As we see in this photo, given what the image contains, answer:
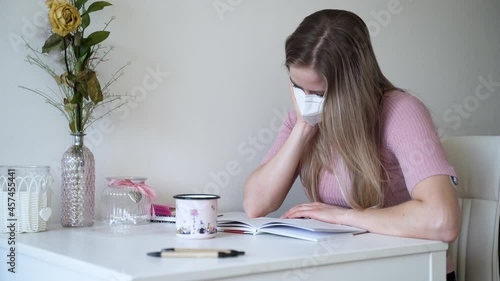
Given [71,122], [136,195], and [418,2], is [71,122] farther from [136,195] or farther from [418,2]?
[418,2]

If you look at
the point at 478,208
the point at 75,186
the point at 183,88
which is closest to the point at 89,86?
the point at 75,186

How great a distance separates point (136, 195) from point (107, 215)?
79mm

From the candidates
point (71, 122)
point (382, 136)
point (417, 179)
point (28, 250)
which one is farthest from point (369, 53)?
point (28, 250)

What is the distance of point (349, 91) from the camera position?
1421 millimetres

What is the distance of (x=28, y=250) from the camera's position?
41.2 inches

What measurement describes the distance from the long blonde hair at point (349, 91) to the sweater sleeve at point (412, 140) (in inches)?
1.6

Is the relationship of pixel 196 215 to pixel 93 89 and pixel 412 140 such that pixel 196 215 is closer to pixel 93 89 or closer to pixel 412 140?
pixel 93 89

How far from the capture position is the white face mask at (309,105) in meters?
1.45

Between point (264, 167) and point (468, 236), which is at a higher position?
point (264, 167)

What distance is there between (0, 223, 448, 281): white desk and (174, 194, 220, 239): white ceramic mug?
2cm

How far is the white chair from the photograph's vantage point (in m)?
1.54

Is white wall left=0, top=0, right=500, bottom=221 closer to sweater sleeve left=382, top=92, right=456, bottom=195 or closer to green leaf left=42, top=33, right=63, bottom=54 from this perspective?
green leaf left=42, top=33, right=63, bottom=54

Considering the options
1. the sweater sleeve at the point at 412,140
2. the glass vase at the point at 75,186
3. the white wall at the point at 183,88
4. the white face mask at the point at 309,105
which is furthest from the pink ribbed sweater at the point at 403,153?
the glass vase at the point at 75,186

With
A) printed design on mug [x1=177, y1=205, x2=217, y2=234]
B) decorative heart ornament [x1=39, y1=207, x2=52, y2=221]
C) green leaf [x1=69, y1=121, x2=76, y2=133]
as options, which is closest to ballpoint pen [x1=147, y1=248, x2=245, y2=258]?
printed design on mug [x1=177, y1=205, x2=217, y2=234]
